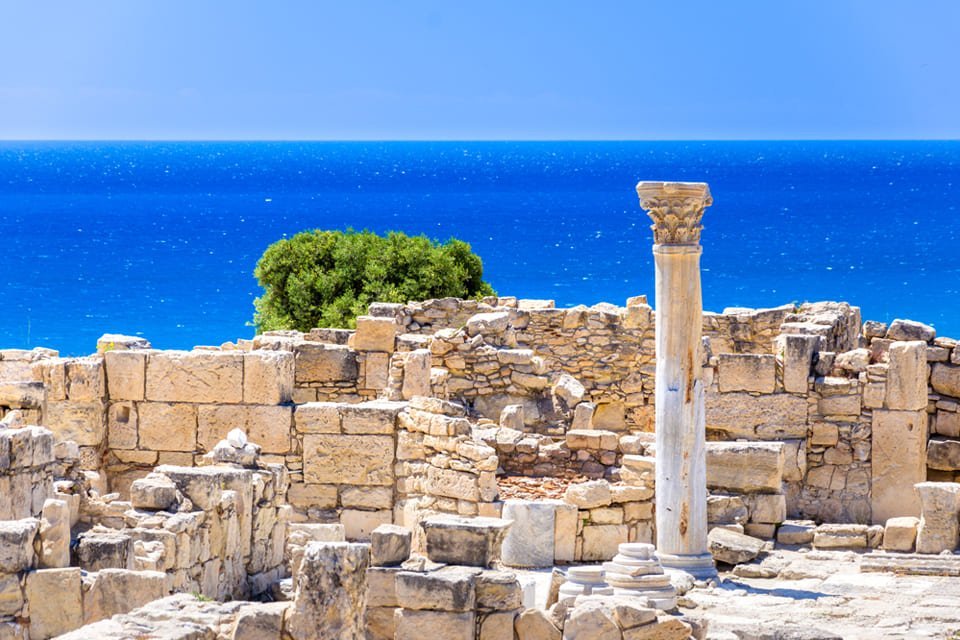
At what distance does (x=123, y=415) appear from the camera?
18891mm

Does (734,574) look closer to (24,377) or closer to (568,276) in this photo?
(24,377)

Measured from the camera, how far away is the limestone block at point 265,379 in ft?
61.1

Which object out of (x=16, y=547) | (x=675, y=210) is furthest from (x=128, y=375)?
(x=16, y=547)

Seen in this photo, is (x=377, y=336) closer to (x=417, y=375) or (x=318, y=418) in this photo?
(x=417, y=375)

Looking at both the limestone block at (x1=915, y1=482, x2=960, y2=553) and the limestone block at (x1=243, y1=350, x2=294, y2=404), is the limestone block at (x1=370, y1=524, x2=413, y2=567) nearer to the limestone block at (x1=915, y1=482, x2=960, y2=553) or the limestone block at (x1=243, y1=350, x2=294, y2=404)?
the limestone block at (x1=915, y1=482, x2=960, y2=553)

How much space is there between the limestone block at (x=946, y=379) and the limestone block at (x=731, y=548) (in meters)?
2.90

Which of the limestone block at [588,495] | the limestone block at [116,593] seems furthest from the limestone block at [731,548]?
the limestone block at [116,593]

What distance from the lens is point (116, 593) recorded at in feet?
38.6

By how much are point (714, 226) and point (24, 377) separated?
90.7 m

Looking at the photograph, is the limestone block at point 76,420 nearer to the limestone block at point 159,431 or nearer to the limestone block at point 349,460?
the limestone block at point 159,431

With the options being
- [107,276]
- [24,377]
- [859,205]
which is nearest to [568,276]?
[107,276]

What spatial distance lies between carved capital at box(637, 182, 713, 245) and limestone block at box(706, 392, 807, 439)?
10.2 ft

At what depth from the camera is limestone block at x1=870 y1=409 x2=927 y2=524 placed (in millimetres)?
18703

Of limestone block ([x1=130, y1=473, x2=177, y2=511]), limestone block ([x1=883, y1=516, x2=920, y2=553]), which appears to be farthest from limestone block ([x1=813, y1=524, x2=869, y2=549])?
limestone block ([x1=130, y1=473, x2=177, y2=511])
